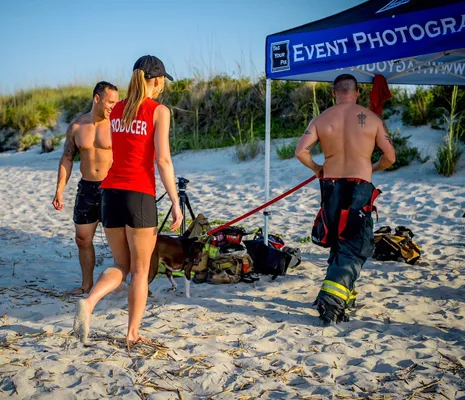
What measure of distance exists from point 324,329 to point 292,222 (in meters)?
4.26

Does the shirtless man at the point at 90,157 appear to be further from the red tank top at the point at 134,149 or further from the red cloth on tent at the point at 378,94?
the red cloth on tent at the point at 378,94

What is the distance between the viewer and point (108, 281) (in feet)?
11.9

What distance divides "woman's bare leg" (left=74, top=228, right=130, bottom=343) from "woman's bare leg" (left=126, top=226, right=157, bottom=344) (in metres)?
0.09

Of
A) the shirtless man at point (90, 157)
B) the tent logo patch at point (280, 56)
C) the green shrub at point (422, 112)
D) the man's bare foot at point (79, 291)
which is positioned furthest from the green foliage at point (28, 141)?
the tent logo patch at point (280, 56)

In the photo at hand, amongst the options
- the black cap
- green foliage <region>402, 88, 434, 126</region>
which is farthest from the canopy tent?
green foliage <region>402, 88, 434, 126</region>

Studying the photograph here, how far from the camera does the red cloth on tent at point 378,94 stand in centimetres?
599

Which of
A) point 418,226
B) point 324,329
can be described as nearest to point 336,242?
point 324,329

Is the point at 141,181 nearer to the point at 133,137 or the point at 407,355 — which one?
the point at 133,137

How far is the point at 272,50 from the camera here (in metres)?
5.61

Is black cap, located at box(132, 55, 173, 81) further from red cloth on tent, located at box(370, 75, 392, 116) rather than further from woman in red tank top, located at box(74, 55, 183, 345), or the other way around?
red cloth on tent, located at box(370, 75, 392, 116)

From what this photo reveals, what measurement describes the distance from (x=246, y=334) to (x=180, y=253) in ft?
4.13

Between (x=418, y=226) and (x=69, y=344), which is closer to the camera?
(x=69, y=344)

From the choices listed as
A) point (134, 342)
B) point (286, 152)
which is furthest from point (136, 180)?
point (286, 152)

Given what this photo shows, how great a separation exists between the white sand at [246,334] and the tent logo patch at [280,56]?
2.20 metres
